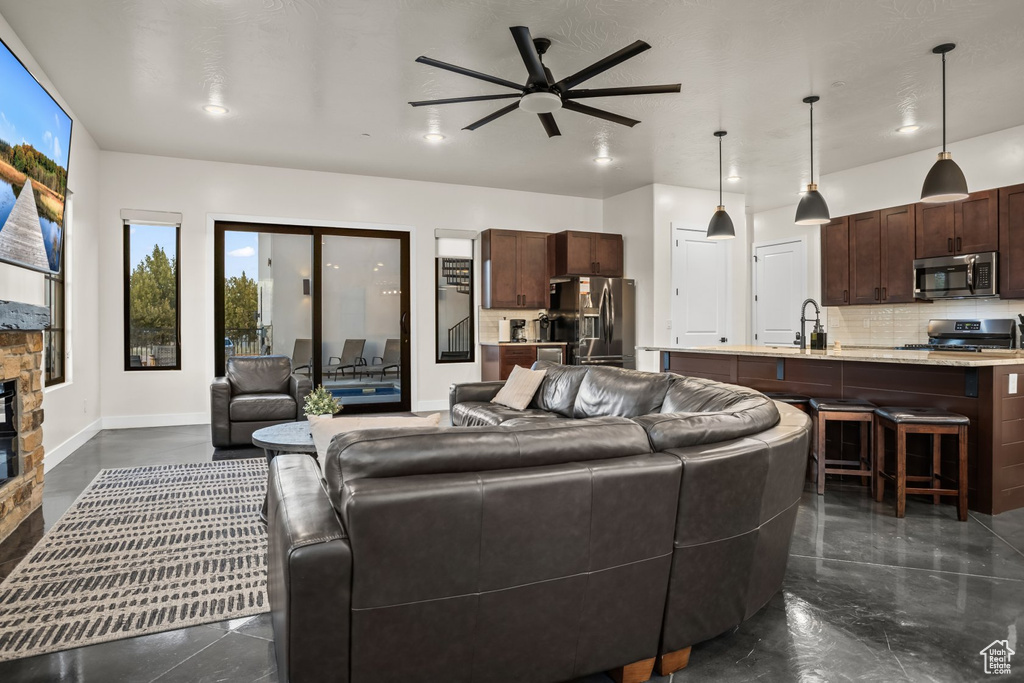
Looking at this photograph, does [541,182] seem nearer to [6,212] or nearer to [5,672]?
[6,212]

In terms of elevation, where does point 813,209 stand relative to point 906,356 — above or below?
above

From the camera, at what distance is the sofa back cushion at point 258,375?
5.57 metres

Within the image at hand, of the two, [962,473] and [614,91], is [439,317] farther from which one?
[962,473]

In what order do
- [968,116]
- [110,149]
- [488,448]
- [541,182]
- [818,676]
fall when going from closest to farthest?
[488,448] → [818,676] → [968,116] → [110,149] → [541,182]

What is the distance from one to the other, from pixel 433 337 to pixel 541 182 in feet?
7.90

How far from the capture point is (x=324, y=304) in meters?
7.20

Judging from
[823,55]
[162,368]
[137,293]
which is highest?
[823,55]

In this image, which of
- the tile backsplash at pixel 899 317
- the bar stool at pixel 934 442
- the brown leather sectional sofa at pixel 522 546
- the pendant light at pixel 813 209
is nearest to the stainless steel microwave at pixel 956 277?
the tile backsplash at pixel 899 317

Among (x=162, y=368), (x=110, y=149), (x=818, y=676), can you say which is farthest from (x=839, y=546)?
(x=110, y=149)

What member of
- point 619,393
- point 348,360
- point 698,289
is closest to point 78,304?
point 348,360

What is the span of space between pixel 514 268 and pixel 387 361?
80.6 inches

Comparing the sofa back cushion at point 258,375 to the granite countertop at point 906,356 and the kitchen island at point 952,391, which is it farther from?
the kitchen island at point 952,391

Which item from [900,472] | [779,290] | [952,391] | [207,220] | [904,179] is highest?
[904,179]

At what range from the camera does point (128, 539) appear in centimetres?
293
